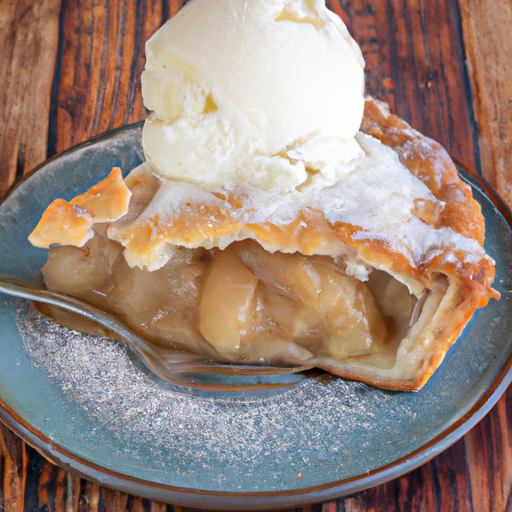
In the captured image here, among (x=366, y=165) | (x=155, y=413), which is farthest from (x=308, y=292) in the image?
(x=155, y=413)

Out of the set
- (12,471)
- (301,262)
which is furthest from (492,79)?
(12,471)

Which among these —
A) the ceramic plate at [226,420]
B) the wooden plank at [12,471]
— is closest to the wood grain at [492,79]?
the ceramic plate at [226,420]

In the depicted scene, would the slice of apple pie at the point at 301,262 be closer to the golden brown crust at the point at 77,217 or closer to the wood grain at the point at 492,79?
the golden brown crust at the point at 77,217

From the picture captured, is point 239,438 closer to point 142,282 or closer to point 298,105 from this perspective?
point 142,282

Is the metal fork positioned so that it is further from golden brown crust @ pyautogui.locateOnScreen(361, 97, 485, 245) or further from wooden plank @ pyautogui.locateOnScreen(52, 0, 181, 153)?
wooden plank @ pyautogui.locateOnScreen(52, 0, 181, 153)

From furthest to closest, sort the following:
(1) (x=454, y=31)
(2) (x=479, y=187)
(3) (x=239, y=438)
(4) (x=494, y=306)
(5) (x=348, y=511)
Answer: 1. (1) (x=454, y=31)
2. (2) (x=479, y=187)
3. (4) (x=494, y=306)
4. (5) (x=348, y=511)
5. (3) (x=239, y=438)

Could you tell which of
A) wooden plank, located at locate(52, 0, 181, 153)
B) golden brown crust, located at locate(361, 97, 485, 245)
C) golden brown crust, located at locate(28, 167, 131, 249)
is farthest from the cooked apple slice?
wooden plank, located at locate(52, 0, 181, 153)
